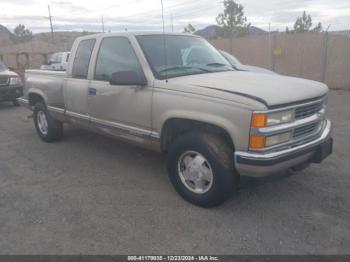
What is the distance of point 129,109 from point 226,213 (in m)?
1.74

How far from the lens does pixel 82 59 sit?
5.18m

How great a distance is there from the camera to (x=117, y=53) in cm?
452

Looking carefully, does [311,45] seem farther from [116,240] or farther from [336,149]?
[116,240]

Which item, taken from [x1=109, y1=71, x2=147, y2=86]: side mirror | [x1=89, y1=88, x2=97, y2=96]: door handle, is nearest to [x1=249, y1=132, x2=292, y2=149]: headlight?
[x1=109, y1=71, x2=147, y2=86]: side mirror

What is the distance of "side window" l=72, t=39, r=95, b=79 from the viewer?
503 centimetres

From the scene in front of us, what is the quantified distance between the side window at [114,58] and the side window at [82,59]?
0.98 ft

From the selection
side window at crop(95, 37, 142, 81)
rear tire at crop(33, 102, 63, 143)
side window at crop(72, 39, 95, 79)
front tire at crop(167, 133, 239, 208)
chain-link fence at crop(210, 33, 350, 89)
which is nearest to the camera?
front tire at crop(167, 133, 239, 208)


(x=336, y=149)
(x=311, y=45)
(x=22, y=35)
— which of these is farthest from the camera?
(x=22, y=35)

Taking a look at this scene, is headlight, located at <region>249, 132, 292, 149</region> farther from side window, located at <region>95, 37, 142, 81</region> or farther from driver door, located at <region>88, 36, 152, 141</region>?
side window, located at <region>95, 37, 142, 81</region>

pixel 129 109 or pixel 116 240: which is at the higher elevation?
pixel 129 109

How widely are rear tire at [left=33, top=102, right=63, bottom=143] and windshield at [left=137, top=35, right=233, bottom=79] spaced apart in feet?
9.30

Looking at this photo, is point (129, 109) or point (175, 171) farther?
point (129, 109)

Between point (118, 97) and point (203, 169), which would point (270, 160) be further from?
point (118, 97)

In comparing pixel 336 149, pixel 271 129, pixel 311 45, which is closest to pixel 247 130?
pixel 271 129
